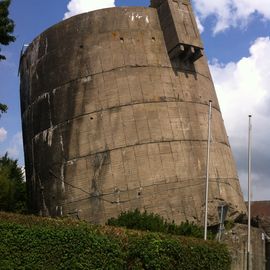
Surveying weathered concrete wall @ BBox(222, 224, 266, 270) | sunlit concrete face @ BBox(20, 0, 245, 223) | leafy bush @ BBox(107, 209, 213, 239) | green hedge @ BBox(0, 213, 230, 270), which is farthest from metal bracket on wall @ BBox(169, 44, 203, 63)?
green hedge @ BBox(0, 213, 230, 270)

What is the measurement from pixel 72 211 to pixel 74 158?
8.94 ft

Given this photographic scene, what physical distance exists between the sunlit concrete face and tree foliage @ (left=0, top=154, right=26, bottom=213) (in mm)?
1347

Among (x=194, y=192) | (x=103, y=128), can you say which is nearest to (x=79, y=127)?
(x=103, y=128)

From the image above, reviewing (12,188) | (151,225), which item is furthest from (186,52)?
(12,188)

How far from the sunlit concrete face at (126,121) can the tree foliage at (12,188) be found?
1.35 metres

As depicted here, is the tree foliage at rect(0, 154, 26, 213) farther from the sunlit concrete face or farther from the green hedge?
the green hedge

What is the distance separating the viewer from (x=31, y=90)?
33.0m

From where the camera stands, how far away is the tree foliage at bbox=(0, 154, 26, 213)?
3060 cm

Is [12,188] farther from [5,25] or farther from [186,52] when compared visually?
[5,25]

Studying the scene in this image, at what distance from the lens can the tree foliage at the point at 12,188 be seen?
3060cm

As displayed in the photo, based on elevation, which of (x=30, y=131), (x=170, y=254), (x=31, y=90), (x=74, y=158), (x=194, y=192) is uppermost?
(x=31, y=90)

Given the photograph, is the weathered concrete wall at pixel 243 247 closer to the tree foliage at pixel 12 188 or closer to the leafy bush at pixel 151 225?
the leafy bush at pixel 151 225

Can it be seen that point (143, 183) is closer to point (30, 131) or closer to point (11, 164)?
point (30, 131)

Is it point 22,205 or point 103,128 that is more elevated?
point 103,128
